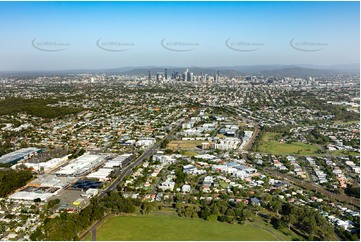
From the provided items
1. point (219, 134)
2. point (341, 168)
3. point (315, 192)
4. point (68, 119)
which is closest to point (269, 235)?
point (315, 192)

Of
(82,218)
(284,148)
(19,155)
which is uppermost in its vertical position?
(82,218)

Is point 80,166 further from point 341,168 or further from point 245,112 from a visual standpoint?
point 245,112

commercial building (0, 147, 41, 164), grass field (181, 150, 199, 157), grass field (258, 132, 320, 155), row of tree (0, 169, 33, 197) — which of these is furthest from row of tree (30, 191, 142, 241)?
grass field (258, 132, 320, 155)

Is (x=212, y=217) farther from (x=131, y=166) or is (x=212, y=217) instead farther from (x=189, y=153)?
(x=189, y=153)

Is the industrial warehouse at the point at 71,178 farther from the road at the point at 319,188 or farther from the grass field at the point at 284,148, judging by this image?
the grass field at the point at 284,148

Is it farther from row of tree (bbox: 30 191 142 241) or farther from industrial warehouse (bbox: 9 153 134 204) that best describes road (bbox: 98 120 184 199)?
row of tree (bbox: 30 191 142 241)

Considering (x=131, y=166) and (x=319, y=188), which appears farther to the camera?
(x=131, y=166)

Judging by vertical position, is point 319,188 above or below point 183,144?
above

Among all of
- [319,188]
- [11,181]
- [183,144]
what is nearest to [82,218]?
[11,181]
